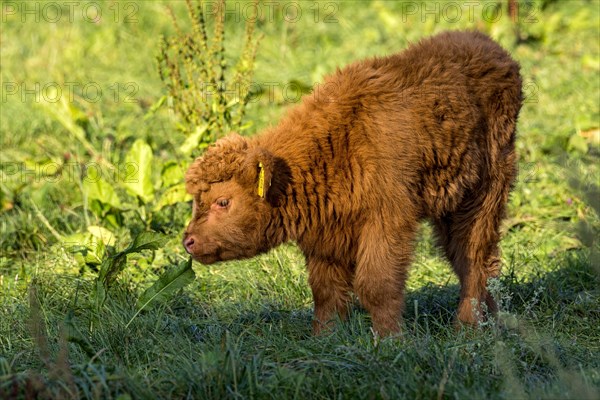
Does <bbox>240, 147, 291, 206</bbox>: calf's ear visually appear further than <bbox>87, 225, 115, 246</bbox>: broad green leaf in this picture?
No

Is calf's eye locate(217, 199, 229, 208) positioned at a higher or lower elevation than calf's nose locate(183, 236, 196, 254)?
higher

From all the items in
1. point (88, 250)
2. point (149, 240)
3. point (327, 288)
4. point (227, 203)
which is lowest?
point (327, 288)

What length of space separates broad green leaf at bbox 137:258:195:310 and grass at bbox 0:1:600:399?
97mm

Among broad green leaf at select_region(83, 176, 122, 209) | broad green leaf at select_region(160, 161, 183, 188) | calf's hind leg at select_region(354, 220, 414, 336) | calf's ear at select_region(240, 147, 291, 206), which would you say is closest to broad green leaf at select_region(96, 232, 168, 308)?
calf's ear at select_region(240, 147, 291, 206)

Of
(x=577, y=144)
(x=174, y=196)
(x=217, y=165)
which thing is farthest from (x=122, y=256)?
(x=577, y=144)

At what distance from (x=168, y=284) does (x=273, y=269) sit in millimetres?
1134

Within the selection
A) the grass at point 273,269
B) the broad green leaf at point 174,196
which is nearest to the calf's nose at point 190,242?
the grass at point 273,269

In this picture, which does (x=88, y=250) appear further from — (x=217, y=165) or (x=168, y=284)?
(x=217, y=165)

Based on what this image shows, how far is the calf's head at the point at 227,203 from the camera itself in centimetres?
494

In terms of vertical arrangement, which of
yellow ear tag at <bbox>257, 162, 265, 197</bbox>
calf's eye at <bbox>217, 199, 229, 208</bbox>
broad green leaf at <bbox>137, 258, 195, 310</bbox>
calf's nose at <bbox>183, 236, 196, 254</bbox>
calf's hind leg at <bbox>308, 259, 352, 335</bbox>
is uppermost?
yellow ear tag at <bbox>257, 162, 265, 197</bbox>

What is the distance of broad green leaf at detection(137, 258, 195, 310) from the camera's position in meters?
4.98

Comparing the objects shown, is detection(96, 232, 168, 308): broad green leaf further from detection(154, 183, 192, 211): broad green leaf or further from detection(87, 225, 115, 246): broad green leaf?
detection(154, 183, 192, 211): broad green leaf

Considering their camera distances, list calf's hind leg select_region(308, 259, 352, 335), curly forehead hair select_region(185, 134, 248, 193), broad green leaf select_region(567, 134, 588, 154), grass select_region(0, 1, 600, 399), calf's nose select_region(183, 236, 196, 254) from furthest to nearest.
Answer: broad green leaf select_region(567, 134, 588, 154), calf's hind leg select_region(308, 259, 352, 335), calf's nose select_region(183, 236, 196, 254), curly forehead hair select_region(185, 134, 248, 193), grass select_region(0, 1, 600, 399)

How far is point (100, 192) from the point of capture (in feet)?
21.5
